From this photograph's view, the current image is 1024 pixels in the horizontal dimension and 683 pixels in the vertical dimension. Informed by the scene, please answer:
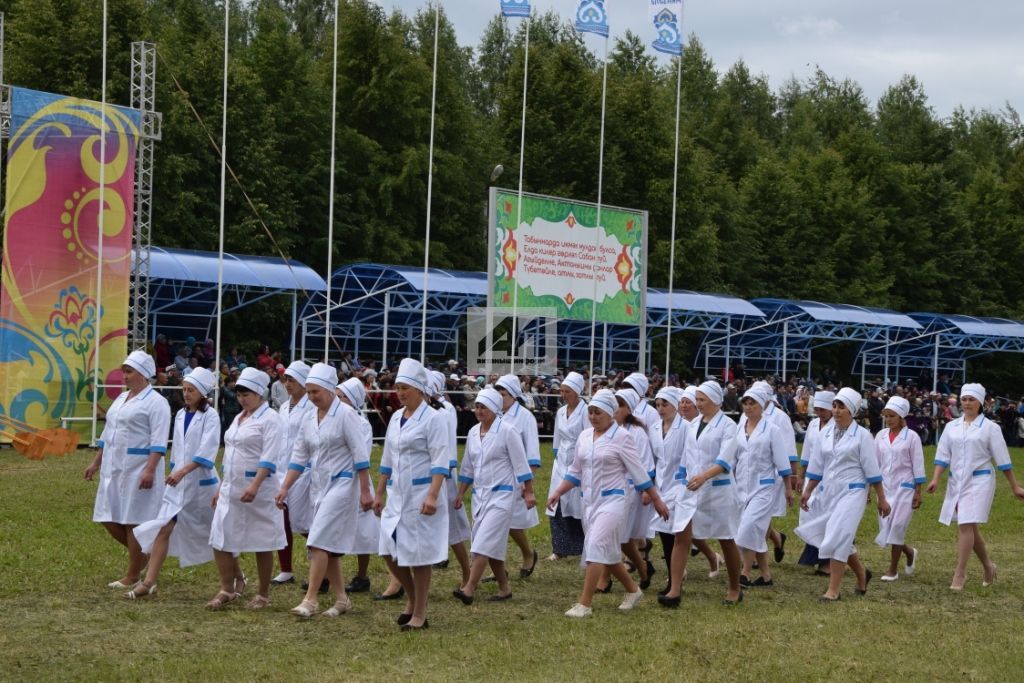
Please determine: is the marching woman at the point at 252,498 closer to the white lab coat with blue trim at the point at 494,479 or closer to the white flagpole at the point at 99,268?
the white lab coat with blue trim at the point at 494,479

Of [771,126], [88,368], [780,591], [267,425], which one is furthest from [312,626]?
[771,126]

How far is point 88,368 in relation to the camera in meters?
25.0

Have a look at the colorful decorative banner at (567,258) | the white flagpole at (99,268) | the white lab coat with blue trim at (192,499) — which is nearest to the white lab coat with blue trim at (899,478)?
the white lab coat with blue trim at (192,499)

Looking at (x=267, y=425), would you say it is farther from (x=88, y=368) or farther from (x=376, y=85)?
(x=376, y=85)

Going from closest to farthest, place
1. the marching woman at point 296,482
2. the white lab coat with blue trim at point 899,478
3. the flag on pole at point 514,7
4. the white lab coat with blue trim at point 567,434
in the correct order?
the marching woman at point 296,482 < the white lab coat with blue trim at point 899,478 < the white lab coat with blue trim at point 567,434 < the flag on pole at point 514,7

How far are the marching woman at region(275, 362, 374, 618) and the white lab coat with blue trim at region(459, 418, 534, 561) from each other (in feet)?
4.39

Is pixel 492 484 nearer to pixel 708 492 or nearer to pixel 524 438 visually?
pixel 524 438

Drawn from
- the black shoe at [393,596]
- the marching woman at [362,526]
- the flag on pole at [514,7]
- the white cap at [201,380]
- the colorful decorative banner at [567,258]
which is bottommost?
the black shoe at [393,596]

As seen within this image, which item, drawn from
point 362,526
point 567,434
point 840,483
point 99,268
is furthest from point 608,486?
point 99,268

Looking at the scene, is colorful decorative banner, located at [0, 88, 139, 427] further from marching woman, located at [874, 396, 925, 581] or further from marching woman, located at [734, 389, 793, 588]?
marching woman, located at [874, 396, 925, 581]

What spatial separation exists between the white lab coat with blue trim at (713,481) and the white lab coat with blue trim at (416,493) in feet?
8.14

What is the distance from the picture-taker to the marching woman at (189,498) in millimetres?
11070

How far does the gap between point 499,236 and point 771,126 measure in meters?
58.6

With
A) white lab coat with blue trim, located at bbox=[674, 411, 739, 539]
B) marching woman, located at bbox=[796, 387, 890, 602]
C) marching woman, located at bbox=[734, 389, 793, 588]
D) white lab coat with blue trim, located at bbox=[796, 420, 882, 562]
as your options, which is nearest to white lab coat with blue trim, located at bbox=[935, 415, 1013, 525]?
marching woman, located at bbox=[796, 387, 890, 602]
